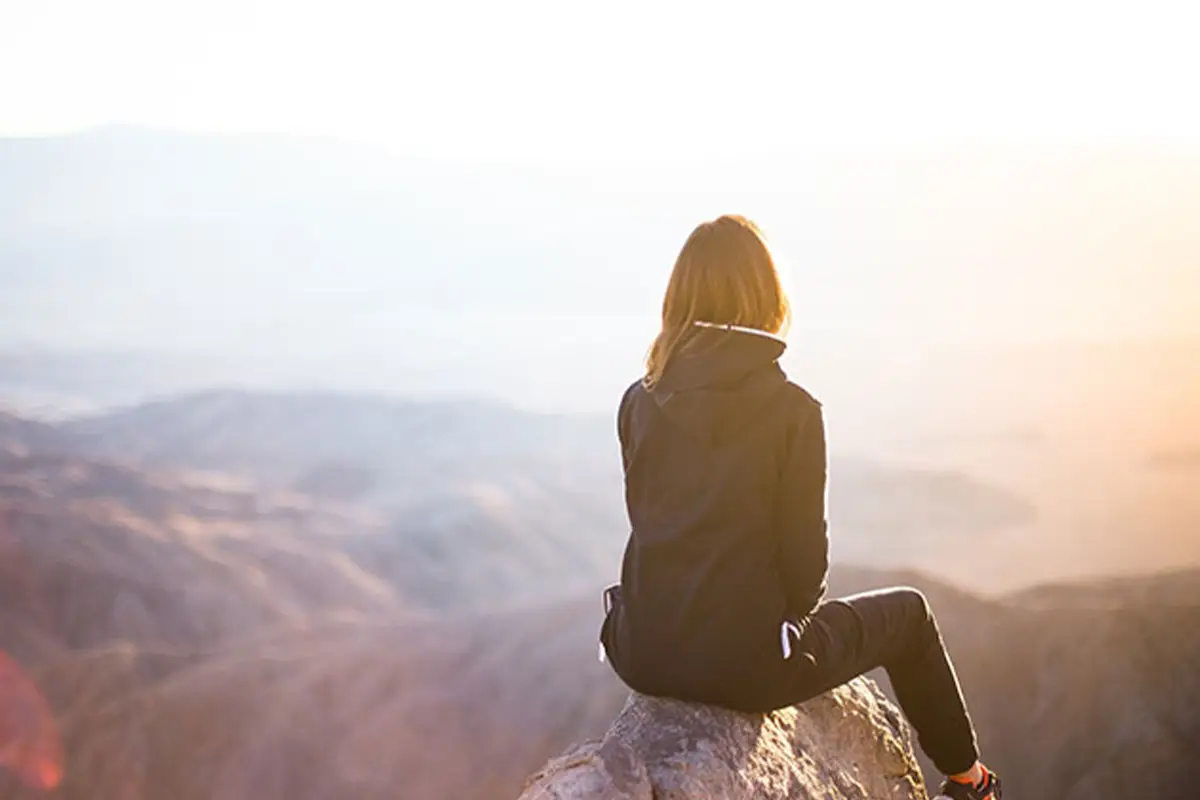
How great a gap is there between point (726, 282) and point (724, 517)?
0.42m

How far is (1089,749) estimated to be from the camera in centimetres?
1309

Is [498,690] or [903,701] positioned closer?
[903,701]

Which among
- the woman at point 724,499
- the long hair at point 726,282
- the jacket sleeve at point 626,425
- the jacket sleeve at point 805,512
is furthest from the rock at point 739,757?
the long hair at point 726,282

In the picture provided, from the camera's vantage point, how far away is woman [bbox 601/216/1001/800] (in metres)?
2.14

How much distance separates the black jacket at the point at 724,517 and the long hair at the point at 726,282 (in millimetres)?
36

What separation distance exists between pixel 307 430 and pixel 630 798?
2704 cm

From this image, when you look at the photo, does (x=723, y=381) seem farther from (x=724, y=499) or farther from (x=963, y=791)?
(x=963, y=791)

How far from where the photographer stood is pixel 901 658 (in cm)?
252

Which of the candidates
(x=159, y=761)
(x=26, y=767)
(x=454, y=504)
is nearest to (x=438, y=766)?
(x=159, y=761)

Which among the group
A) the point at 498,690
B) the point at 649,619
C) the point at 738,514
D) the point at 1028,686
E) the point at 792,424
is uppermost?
the point at 792,424

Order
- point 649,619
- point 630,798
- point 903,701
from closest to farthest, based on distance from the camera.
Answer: point 630,798 < point 649,619 < point 903,701

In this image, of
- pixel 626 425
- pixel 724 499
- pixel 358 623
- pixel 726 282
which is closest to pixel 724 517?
pixel 724 499

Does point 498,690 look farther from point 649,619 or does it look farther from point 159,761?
point 649,619

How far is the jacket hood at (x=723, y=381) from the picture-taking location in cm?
213
